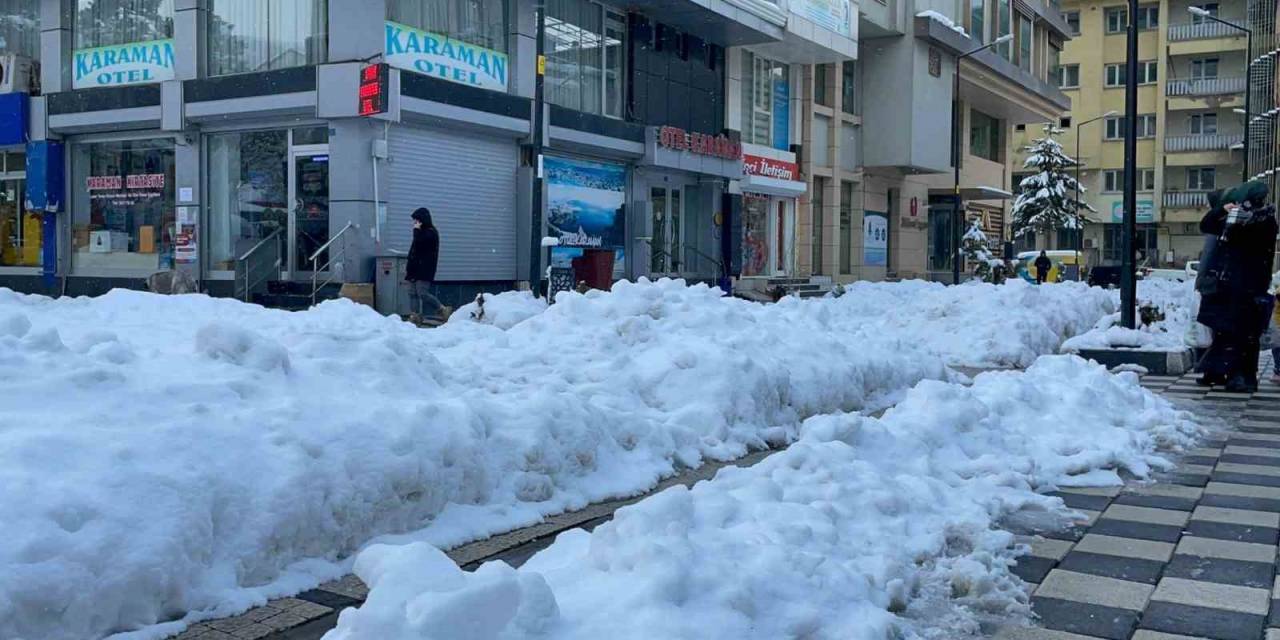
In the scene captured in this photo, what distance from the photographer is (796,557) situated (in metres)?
3.80

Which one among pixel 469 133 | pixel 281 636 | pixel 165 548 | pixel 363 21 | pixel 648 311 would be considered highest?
pixel 363 21

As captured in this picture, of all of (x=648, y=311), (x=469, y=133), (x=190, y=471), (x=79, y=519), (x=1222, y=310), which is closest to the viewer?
(x=79, y=519)

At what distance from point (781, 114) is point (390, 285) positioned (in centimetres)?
1647

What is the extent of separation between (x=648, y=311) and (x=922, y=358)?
3107mm

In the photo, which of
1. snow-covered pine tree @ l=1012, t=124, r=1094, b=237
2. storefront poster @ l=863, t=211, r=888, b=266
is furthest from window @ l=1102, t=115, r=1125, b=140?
storefront poster @ l=863, t=211, r=888, b=266

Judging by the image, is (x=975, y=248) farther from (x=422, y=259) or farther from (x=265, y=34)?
(x=422, y=259)

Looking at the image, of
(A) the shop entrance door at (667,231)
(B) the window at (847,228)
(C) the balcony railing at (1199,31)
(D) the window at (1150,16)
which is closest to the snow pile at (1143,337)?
(A) the shop entrance door at (667,231)

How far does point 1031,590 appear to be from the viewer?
4.17 m

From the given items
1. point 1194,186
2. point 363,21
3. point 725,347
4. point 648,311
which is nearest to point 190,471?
point 725,347

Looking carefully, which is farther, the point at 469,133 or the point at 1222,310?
the point at 469,133

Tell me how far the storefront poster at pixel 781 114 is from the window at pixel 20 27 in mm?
18210

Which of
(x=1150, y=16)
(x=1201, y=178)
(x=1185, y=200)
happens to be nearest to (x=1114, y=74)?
(x=1150, y=16)

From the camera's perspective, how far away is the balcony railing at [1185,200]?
6630 centimetres

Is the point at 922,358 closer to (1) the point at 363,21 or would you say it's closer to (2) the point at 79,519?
(2) the point at 79,519
